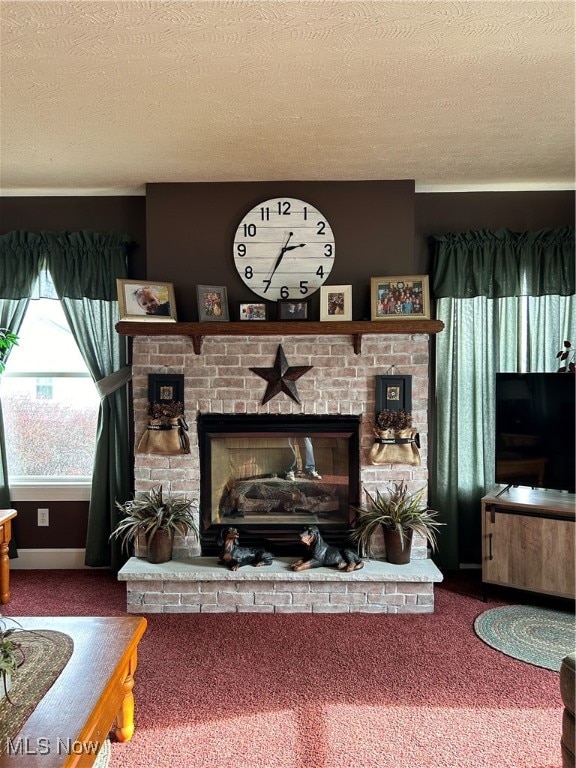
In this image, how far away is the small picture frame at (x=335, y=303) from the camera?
138 inches

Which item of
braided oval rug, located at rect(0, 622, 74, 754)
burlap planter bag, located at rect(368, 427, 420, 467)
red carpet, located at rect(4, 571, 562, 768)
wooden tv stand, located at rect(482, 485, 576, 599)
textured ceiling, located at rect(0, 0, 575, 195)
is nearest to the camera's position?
braided oval rug, located at rect(0, 622, 74, 754)

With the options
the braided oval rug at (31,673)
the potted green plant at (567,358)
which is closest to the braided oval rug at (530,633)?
the potted green plant at (567,358)

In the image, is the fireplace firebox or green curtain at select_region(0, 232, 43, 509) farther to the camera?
green curtain at select_region(0, 232, 43, 509)

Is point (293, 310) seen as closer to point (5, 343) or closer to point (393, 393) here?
point (393, 393)

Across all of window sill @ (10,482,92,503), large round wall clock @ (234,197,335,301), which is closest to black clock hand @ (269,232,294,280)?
large round wall clock @ (234,197,335,301)

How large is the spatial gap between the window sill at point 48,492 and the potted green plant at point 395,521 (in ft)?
6.10

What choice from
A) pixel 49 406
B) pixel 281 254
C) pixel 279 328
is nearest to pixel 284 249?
pixel 281 254

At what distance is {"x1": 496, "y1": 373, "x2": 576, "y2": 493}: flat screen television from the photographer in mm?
3305

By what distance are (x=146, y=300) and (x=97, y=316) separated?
641mm

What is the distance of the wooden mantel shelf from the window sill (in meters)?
1.28

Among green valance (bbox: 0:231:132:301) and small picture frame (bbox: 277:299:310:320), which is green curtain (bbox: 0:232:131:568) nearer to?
green valance (bbox: 0:231:132:301)

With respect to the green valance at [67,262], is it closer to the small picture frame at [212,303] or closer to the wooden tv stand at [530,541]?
the small picture frame at [212,303]

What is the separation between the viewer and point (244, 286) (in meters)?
3.59

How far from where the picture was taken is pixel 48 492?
13.2 feet
